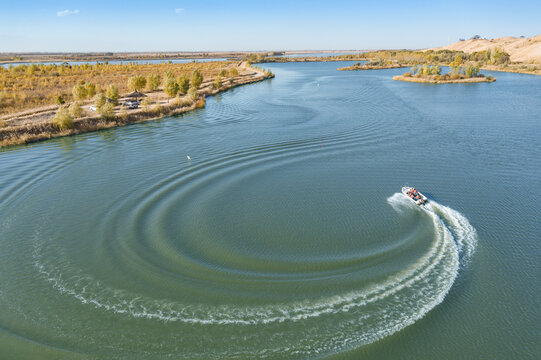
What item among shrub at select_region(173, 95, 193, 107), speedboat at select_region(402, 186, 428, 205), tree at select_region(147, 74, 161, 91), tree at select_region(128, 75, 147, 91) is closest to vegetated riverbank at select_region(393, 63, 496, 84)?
shrub at select_region(173, 95, 193, 107)

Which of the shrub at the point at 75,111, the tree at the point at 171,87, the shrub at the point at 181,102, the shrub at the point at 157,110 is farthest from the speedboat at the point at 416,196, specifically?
the tree at the point at 171,87

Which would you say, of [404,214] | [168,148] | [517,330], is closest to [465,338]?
[517,330]

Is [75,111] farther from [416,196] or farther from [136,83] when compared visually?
[416,196]

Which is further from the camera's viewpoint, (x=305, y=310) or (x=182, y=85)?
(x=182, y=85)

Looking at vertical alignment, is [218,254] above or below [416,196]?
below

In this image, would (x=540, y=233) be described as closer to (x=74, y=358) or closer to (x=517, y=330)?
(x=517, y=330)

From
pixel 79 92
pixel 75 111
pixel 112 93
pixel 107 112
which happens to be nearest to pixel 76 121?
pixel 75 111

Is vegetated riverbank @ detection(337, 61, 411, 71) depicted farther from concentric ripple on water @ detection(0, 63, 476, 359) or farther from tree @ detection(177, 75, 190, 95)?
concentric ripple on water @ detection(0, 63, 476, 359)
